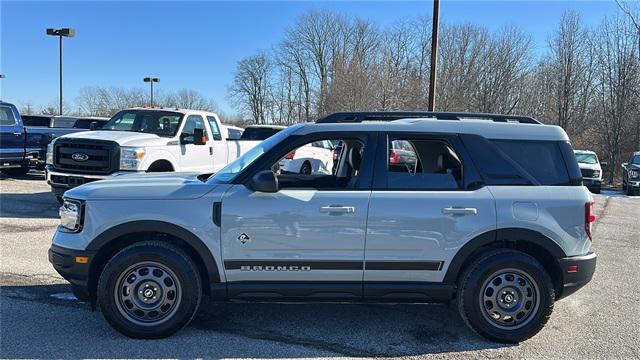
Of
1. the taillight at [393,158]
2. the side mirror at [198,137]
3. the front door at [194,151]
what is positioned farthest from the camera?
the front door at [194,151]

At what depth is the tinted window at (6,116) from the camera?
A: 13.4m

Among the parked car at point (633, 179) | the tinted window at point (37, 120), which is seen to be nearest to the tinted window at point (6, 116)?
the tinted window at point (37, 120)

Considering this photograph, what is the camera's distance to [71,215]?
13.8ft

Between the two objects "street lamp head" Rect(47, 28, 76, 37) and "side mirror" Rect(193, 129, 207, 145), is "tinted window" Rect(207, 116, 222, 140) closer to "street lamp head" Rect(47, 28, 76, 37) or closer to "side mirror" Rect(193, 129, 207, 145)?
"side mirror" Rect(193, 129, 207, 145)

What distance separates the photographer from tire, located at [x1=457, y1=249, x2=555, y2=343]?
421cm

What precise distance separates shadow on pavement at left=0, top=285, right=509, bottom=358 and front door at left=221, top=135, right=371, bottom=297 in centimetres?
41

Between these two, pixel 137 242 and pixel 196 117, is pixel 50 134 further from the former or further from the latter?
pixel 137 242

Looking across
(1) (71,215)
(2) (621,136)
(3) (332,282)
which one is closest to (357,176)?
(3) (332,282)

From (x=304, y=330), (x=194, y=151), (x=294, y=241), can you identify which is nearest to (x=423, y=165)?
(x=294, y=241)

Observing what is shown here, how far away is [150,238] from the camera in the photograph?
4234 millimetres

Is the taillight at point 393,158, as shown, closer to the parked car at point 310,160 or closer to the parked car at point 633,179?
the parked car at point 310,160

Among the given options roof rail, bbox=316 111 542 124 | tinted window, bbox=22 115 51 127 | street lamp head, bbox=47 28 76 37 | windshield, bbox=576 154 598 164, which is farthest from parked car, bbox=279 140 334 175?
street lamp head, bbox=47 28 76 37

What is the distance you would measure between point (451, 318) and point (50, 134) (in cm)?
1386

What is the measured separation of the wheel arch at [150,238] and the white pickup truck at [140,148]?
496 centimetres
